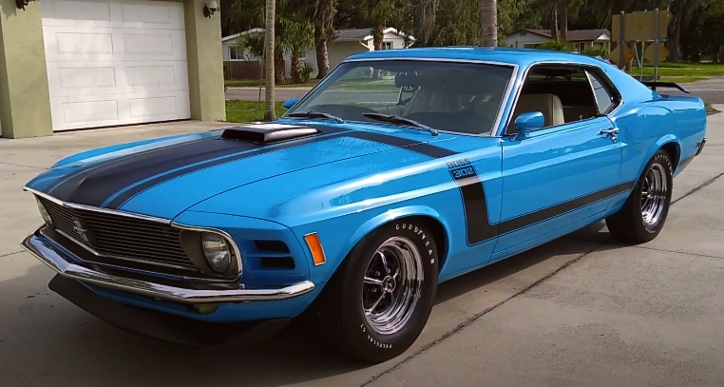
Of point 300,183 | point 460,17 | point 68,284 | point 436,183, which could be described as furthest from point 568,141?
point 460,17

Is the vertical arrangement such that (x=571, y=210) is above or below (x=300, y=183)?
below

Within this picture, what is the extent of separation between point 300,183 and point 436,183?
2.61 feet

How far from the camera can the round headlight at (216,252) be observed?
3047mm

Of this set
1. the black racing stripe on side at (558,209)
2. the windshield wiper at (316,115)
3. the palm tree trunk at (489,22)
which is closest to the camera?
the black racing stripe on side at (558,209)

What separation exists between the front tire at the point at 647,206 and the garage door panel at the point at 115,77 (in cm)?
979

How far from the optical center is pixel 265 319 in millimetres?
3148

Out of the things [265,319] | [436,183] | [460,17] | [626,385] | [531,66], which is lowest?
[626,385]

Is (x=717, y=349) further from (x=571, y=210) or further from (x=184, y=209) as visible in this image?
(x=184, y=209)

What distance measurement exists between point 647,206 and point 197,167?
404 centimetres

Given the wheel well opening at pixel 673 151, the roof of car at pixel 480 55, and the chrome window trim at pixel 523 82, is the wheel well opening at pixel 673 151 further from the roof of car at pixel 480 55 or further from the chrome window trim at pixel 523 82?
the roof of car at pixel 480 55

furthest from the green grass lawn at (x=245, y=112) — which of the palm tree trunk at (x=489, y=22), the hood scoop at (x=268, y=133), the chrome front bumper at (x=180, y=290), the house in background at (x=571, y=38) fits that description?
the house in background at (x=571, y=38)

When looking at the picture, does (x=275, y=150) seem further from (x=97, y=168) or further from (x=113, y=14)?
(x=113, y=14)

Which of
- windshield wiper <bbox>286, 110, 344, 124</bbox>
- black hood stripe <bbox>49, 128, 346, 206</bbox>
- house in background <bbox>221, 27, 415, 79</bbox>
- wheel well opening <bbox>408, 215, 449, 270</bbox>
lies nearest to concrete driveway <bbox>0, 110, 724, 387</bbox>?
wheel well opening <bbox>408, 215, 449, 270</bbox>

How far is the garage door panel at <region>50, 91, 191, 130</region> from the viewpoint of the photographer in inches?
494
